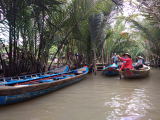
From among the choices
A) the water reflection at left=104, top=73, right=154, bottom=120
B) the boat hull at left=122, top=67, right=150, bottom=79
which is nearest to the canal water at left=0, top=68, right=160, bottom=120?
the water reflection at left=104, top=73, right=154, bottom=120

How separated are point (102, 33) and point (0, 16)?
6256 millimetres

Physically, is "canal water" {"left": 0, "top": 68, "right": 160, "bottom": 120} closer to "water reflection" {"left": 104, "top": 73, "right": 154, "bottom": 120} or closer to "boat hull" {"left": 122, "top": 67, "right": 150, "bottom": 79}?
"water reflection" {"left": 104, "top": 73, "right": 154, "bottom": 120}

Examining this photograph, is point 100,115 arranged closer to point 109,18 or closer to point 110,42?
point 109,18

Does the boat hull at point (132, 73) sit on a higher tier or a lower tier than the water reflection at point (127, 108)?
higher

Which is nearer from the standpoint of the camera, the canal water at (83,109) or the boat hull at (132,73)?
the canal water at (83,109)

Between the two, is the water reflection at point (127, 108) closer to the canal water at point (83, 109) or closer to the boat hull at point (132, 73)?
the canal water at point (83, 109)

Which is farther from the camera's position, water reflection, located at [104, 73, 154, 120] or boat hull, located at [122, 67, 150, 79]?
boat hull, located at [122, 67, 150, 79]

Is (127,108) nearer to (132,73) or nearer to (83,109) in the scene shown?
(83,109)

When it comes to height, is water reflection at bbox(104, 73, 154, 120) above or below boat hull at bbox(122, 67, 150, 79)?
below

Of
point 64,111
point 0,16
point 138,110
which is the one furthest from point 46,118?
point 0,16

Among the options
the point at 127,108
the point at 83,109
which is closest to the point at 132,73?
the point at 127,108

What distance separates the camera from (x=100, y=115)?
9.64ft

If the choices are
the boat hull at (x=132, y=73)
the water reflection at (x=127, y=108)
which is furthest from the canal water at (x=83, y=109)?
the boat hull at (x=132, y=73)

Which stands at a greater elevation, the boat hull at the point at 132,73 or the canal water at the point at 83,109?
the boat hull at the point at 132,73
